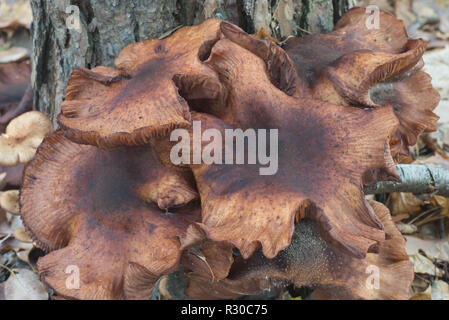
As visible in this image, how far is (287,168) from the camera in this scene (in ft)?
6.52

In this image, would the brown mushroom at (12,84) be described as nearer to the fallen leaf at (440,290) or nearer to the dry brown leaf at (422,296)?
the dry brown leaf at (422,296)

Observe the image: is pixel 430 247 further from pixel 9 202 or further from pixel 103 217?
pixel 9 202

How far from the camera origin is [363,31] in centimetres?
266

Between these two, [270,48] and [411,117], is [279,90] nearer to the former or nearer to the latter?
[270,48]

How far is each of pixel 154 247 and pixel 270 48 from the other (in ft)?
4.19

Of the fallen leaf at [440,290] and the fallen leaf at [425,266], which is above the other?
the fallen leaf at [425,266]

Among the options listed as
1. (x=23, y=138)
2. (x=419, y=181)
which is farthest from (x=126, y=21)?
(x=419, y=181)

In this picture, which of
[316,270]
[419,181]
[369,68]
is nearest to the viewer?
[316,270]

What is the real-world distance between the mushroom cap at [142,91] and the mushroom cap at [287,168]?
0.44ft

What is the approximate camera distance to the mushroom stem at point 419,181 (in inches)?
107

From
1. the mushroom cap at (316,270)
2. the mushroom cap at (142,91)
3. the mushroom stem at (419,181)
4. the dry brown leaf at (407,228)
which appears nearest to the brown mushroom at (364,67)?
the mushroom stem at (419,181)

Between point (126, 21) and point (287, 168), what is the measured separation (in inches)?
58.1

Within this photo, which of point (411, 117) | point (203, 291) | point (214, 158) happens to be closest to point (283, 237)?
point (214, 158)

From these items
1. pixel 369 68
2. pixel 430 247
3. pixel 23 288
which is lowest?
pixel 430 247
